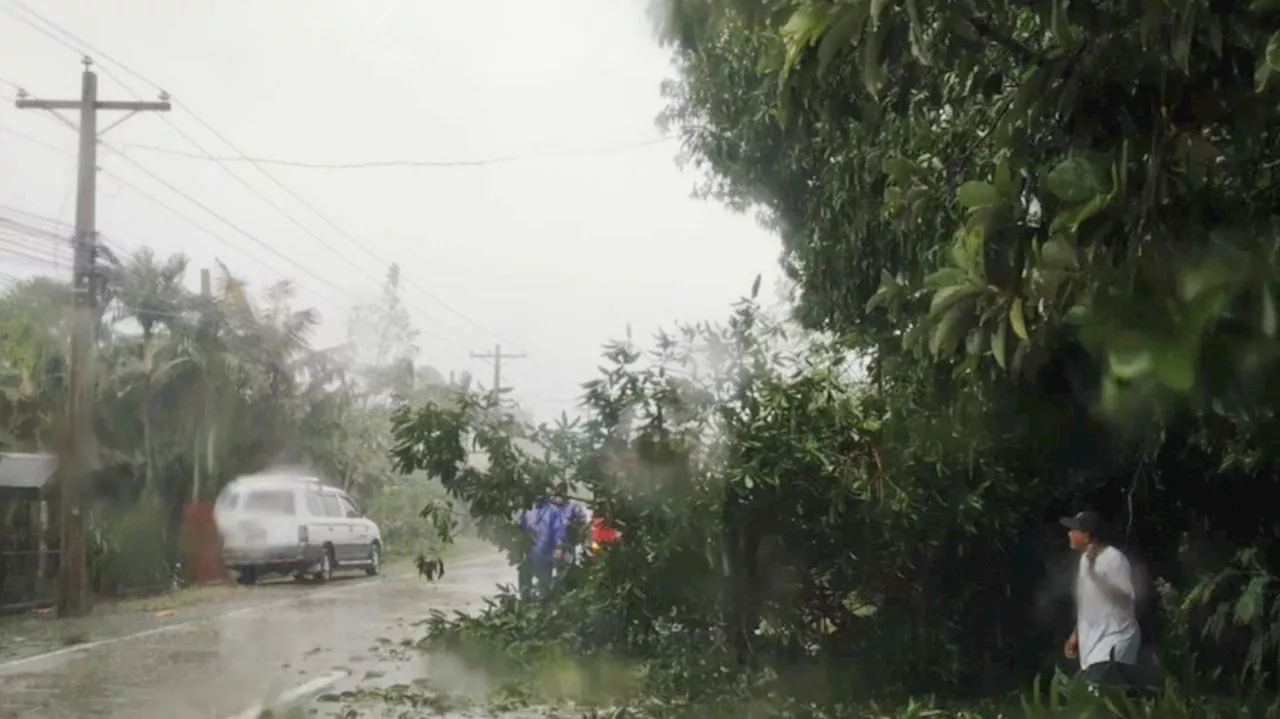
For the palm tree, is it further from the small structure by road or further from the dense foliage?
the small structure by road

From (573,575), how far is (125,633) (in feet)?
17.6

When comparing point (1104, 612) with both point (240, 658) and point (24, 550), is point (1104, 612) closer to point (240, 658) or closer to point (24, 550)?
point (240, 658)

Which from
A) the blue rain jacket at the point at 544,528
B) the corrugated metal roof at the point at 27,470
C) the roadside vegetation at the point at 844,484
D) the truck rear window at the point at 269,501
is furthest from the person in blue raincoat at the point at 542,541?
the corrugated metal roof at the point at 27,470

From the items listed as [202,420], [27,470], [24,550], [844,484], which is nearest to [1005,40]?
[844,484]

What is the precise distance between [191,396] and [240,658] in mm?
3039

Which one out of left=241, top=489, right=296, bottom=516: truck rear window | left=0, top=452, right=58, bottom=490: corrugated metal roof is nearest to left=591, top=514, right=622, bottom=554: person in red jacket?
left=241, top=489, right=296, bottom=516: truck rear window

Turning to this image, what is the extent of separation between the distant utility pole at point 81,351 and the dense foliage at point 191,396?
0.44 ft

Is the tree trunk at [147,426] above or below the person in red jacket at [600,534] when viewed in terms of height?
above

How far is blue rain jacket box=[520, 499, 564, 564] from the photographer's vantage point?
29.9 ft

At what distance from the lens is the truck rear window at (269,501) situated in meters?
11.5

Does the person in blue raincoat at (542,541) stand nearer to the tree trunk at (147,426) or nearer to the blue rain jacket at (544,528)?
the blue rain jacket at (544,528)

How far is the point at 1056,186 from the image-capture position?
3775 mm

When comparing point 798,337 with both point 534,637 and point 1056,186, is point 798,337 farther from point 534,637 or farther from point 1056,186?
point 1056,186

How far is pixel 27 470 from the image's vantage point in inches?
506
